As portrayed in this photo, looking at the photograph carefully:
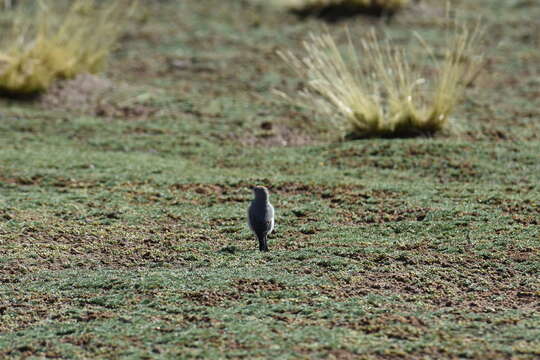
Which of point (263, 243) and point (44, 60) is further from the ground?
point (44, 60)

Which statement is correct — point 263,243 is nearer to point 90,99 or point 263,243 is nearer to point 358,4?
point 90,99

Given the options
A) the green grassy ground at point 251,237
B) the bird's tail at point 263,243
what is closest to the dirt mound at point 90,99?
the green grassy ground at point 251,237

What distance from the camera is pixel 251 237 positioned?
17.8 feet

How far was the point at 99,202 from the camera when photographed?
616 centimetres

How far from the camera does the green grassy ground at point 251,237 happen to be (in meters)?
3.94

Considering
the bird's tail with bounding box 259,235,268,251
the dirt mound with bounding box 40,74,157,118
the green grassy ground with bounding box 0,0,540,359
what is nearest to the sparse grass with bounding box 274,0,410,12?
the green grassy ground with bounding box 0,0,540,359

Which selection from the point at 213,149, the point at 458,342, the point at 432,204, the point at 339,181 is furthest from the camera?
the point at 213,149

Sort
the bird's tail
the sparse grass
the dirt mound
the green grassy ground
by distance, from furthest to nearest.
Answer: the sparse grass → the dirt mound → the bird's tail → the green grassy ground

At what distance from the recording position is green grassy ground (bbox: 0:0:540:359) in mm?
3941

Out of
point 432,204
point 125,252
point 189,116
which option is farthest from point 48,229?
point 189,116

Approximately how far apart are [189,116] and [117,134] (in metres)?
0.90

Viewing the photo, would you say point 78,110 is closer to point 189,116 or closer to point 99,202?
point 189,116

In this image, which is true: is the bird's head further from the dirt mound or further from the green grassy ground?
the dirt mound

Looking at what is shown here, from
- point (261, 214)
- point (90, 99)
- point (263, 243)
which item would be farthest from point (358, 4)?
point (261, 214)
